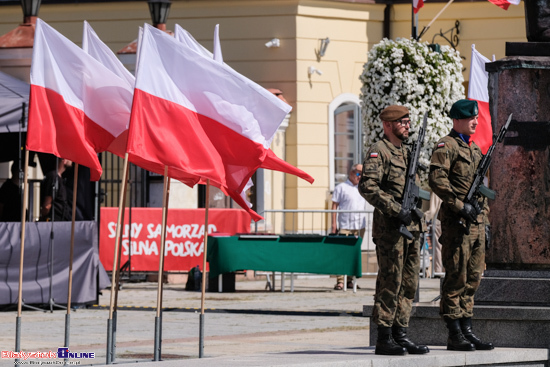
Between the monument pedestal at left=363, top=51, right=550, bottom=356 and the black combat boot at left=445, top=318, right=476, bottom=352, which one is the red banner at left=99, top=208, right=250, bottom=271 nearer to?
the monument pedestal at left=363, top=51, right=550, bottom=356

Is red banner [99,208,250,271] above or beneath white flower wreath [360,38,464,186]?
beneath

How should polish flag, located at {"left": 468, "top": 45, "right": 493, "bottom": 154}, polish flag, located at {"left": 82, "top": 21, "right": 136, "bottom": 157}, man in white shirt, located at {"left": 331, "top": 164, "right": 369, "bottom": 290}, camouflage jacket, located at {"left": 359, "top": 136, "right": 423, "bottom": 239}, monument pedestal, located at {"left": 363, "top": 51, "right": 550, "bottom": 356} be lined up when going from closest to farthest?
A: 1. camouflage jacket, located at {"left": 359, "top": 136, "right": 423, "bottom": 239}
2. monument pedestal, located at {"left": 363, "top": 51, "right": 550, "bottom": 356}
3. polish flag, located at {"left": 82, "top": 21, "right": 136, "bottom": 157}
4. polish flag, located at {"left": 468, "top": 45, "right": 493, "bottom": 154}
5. man in white shirt, located at {"left": 331, "top": 164, "right": 369, "bottom": 290}

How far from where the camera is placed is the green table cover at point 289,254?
18.9m

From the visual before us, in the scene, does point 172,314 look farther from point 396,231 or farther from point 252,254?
point 396,231

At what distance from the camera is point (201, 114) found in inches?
430

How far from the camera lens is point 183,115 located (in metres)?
10.8

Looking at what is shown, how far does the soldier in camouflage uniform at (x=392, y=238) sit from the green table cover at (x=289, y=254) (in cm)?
850

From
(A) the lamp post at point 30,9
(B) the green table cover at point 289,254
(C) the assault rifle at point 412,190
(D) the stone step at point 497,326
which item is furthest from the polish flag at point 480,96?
(C) the assault rifle at point 412,190

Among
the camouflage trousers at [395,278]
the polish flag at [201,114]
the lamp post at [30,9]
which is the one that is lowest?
the camouflage trousers at [395,278]

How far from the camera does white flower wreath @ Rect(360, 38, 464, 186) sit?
68.0 ft

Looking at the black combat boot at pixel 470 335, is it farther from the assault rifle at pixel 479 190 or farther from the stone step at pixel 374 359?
the assault rifle at pixel 479 190

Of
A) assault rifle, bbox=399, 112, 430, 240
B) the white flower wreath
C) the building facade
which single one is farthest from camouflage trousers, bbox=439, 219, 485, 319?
the building facade

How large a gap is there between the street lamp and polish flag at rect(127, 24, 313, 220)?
1051 centimetres

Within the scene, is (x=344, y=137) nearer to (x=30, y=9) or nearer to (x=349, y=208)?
(x=349, y=208)
